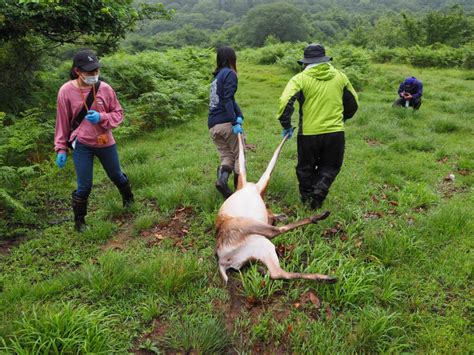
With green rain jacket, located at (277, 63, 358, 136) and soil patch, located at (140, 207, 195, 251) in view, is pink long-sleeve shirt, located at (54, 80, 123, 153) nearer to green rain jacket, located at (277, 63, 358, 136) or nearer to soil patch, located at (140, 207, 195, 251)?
soil patch, located at (140, 207, 195, 251)

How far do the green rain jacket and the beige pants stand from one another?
0.82 m

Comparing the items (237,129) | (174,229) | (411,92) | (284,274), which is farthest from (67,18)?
(411,92)

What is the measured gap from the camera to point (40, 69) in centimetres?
802

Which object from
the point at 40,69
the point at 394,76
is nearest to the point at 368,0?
the point at 394,76

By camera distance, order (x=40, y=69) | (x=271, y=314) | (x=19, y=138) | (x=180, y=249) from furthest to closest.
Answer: (x=40, y=69), (x=19, y=138), (x=180, y=249), (x=271, y=314)

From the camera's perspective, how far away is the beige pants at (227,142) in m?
4.72

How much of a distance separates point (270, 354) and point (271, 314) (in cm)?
34

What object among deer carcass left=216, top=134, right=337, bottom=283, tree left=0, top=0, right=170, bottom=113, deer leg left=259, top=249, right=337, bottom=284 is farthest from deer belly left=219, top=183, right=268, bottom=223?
tree left=0, top=0, right=170, bottom=113

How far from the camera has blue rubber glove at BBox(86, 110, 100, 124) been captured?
12.3 feet

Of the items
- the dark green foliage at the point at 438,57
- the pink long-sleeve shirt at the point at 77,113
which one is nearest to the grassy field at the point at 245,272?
the pink long-sleeve shirt at the point at 77,113

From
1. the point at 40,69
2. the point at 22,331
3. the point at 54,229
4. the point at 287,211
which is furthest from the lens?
the point at 40,69

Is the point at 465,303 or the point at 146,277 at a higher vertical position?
the point at 146,277

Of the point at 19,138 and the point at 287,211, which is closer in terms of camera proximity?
the point at 287,211

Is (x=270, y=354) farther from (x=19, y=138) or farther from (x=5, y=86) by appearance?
(x=5, y=86)
